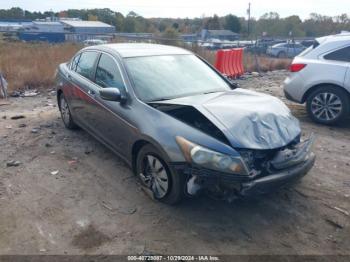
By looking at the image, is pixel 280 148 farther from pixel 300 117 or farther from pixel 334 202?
pixel 300 117

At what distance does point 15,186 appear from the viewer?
4.40m

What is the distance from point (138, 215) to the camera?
3746 millimetres

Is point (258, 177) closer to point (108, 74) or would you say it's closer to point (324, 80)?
point (108, 74)

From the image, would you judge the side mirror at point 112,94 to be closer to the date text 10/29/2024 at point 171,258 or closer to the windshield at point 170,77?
the windshield at point 170,77

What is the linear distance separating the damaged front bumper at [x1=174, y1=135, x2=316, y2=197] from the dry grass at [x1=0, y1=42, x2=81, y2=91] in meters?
8.23

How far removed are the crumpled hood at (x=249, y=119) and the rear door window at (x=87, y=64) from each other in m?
1.80

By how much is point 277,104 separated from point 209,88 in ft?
3.05

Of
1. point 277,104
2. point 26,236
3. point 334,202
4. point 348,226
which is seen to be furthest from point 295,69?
point 26,236

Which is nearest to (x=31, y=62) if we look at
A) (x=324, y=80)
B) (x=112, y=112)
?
(x=112, y=112)

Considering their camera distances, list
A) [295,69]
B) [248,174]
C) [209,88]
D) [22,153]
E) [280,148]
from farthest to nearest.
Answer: [295,69] → [22,153] → [209,88] → [280,148] → [248,174]

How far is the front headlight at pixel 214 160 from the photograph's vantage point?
3244mm

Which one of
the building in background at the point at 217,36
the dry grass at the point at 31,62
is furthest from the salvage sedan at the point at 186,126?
the building in background at the point at 217,36

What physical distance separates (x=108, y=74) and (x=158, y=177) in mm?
1781

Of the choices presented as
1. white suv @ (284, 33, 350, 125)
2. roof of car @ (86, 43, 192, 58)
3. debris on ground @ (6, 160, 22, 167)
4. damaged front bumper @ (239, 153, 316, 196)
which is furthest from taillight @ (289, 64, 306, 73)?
debris on ground @ (6, 160, 22, 167)
